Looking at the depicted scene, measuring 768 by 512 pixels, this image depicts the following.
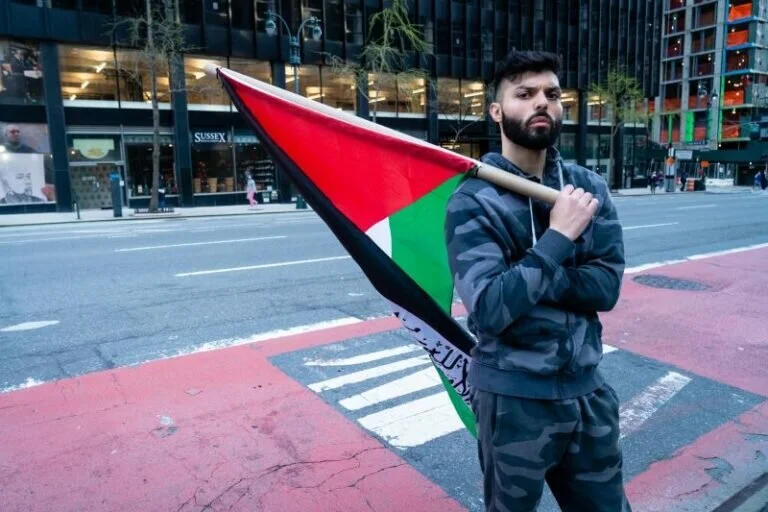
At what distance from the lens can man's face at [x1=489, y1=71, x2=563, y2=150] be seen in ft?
6.34

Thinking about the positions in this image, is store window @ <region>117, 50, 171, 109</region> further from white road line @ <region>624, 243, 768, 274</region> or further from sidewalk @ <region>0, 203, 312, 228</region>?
white road line @ <region>624, 243, 768, 274</region>

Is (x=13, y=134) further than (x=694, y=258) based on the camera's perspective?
Yes

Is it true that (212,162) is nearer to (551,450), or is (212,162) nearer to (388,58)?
(388,58)

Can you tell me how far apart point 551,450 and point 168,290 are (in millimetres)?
7295

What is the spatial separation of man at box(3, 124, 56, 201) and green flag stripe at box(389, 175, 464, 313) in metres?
28.9

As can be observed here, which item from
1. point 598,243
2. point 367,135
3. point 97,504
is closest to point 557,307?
point 598,243

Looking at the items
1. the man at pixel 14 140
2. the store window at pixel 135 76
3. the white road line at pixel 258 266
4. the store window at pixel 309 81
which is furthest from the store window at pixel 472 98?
the white road line at pixel 258 266

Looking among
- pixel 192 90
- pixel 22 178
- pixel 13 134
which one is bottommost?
pixel 22 178

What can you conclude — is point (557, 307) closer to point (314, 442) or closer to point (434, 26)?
point (314, 442)

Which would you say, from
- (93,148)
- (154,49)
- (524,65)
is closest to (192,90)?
(154,49)

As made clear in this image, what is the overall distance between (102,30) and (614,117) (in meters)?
40.5

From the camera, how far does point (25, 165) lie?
2591 cm

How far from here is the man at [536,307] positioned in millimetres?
1766

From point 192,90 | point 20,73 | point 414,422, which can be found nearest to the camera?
point 414,422
